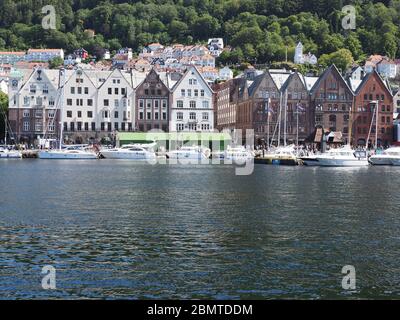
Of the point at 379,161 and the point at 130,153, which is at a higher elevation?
the point at 130,153

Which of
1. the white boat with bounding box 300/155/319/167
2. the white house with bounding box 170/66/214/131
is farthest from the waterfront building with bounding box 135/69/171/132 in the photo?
the white boat with bounding box 300/155/319/167

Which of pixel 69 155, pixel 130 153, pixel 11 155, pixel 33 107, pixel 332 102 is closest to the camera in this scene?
pixel 69 155

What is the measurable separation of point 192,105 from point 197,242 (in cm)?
9439

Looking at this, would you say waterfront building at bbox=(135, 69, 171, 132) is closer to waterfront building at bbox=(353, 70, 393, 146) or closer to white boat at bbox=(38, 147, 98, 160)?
white boat at bbox=(38, 147, 98, 160)

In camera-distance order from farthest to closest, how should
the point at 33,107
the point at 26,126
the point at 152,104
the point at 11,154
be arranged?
the point at 26,126
the point at 33,107
the point at 152,104
the point at 11,154

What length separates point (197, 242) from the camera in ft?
93.8

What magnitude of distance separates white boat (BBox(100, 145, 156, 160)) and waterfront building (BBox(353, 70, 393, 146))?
3952 cm

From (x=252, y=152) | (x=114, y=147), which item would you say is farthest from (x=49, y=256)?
(x=114, y=147)

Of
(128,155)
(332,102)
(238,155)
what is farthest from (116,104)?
(332,102)

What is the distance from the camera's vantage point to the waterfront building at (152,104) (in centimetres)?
12181

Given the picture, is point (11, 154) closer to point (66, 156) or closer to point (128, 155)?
point (66, 156)

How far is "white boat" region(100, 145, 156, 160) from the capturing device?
107938 mm

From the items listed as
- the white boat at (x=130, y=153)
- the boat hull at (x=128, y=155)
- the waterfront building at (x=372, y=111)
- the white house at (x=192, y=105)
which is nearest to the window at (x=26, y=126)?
the white boat at (x=130, y=153)
